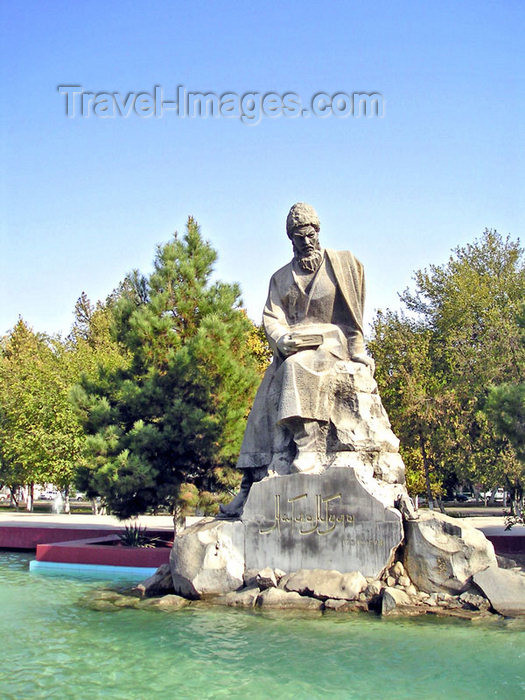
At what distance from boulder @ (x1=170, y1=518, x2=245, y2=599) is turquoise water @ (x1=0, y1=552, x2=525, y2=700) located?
1.54 feet

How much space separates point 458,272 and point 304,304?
16.0 meters

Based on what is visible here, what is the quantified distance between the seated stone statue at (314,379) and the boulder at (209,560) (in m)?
0.89

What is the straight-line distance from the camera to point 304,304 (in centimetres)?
962

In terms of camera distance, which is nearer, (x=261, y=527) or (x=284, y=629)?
(x=284, y=629)

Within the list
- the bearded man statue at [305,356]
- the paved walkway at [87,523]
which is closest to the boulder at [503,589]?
the bearded man statue at [305,356]

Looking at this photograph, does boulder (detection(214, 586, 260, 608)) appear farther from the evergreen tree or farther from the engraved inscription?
the evergreen tree

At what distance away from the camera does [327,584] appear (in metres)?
7.84

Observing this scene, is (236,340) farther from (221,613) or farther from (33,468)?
(33,468)

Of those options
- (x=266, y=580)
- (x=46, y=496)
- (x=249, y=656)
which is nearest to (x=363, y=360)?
(x=266, y=580)

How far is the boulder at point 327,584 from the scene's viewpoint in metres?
7.71

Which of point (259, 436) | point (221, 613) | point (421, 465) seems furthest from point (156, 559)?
point (421, 465)

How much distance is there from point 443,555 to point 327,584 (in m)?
1.27

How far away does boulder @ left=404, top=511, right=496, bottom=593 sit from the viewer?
7.71 meters

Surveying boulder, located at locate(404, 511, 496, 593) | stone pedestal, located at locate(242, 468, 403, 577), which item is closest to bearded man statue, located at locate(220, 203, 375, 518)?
stone pedestal, located at locate(242, 468, 403, 577)
